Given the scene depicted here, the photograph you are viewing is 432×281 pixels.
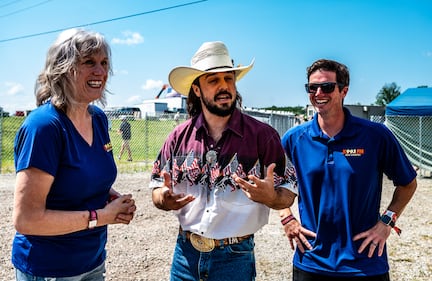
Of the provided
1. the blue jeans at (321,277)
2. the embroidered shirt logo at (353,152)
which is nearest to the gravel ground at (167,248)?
the blue jeans at (321,277)

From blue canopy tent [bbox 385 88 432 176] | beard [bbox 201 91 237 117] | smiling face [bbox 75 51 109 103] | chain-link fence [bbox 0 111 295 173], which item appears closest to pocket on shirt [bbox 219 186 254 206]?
beard [bbox 201 91 237 117]

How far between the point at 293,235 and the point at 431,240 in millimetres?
4176

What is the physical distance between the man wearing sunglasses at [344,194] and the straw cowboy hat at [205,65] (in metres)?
0.69

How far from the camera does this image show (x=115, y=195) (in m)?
2.30

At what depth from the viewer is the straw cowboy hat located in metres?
2.46

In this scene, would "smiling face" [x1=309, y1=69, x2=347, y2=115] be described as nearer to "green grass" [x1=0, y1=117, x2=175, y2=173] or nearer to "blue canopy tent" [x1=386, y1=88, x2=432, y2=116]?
"green grass" [x1=0, y1=117, x2=175, y2=173]

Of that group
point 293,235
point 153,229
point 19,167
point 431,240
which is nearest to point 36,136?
point 19,167

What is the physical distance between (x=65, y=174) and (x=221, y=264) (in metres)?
1.01

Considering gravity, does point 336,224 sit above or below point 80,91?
below

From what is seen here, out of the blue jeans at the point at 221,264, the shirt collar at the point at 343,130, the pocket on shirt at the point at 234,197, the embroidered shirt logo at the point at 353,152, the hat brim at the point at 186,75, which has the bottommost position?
the blue jeans at the point at 221,264

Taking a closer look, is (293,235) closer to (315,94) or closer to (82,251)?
(315,94)

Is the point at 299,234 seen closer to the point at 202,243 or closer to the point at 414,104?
the point at 202,243

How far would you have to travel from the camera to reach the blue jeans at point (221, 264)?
2.23 metres

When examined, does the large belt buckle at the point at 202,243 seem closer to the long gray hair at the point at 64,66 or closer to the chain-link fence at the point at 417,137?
the long gray hair at the point at 64,66
